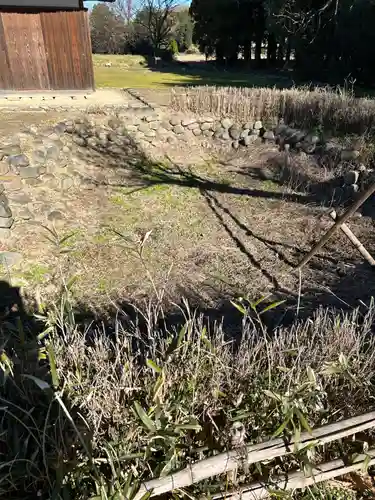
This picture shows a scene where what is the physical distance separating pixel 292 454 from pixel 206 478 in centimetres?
40

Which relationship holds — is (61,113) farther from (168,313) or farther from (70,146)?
(168,313)

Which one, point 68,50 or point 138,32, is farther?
point 138,32

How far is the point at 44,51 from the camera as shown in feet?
36.4

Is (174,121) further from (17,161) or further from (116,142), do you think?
(17,161)

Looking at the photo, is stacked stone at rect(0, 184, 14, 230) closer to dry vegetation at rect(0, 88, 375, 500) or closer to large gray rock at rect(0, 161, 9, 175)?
large gray rock at rect(0, 161, 9, 175)

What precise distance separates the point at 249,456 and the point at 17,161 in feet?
20.5

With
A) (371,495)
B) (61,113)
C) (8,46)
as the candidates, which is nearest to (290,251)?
(371,495)

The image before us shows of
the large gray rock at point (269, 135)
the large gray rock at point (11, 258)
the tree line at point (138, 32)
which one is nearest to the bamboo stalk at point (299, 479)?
the large gray rock at point (11, 258)

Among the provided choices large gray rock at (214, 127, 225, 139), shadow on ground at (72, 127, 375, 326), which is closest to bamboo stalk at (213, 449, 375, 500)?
shadow on ground at (72, 127, 375, 326)

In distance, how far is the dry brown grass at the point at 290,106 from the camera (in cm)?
852

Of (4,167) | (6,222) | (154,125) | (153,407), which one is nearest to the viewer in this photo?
(153,407)

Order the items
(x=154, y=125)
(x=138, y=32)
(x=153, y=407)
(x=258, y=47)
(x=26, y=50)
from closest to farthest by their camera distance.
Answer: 1. (x=153, y=407)
2. (x=154, y=125)
3. (x=26, y=50)
4. (x=258, y=47)
5. (x=138, y=32)

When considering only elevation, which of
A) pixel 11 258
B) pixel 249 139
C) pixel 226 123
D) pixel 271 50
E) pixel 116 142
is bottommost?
pixel 11 258

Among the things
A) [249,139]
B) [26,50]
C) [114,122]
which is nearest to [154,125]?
[114,122]
